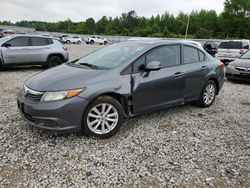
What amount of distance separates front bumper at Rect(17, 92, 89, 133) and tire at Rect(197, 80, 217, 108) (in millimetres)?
2864

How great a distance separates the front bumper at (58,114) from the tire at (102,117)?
0.13m

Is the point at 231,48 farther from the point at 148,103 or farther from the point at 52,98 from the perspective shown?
the point at 52,98

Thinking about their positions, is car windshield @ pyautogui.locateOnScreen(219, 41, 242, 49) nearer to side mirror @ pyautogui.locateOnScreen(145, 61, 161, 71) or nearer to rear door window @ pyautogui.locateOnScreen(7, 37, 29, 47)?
rear door window @ pyautogui.locateOnScreen(7, 37, 29, 47)

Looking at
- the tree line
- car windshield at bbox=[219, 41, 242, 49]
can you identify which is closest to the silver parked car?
car windshield at bbox=[219, 41, 242, 49]

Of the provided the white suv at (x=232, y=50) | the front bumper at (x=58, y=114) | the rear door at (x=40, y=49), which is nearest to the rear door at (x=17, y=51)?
the rear door at (x=40, y=49)

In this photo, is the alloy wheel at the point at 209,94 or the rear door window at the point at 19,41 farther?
the rear door window at the point at 19,41

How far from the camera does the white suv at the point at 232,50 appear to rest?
1298 centimetres

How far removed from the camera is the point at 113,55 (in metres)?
4.56

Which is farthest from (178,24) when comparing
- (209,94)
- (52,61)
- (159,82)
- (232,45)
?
(159,82)

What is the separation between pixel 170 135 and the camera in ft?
13.5

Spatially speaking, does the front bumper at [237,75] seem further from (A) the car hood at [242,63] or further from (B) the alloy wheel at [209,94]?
(B) the alloy wheel at [209,94]

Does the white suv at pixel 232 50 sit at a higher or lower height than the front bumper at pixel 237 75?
higher

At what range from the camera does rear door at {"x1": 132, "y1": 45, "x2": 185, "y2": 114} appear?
13.5 feet

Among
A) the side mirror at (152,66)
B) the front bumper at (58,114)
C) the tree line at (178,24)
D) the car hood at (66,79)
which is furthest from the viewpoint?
the tree line at (178,24)
